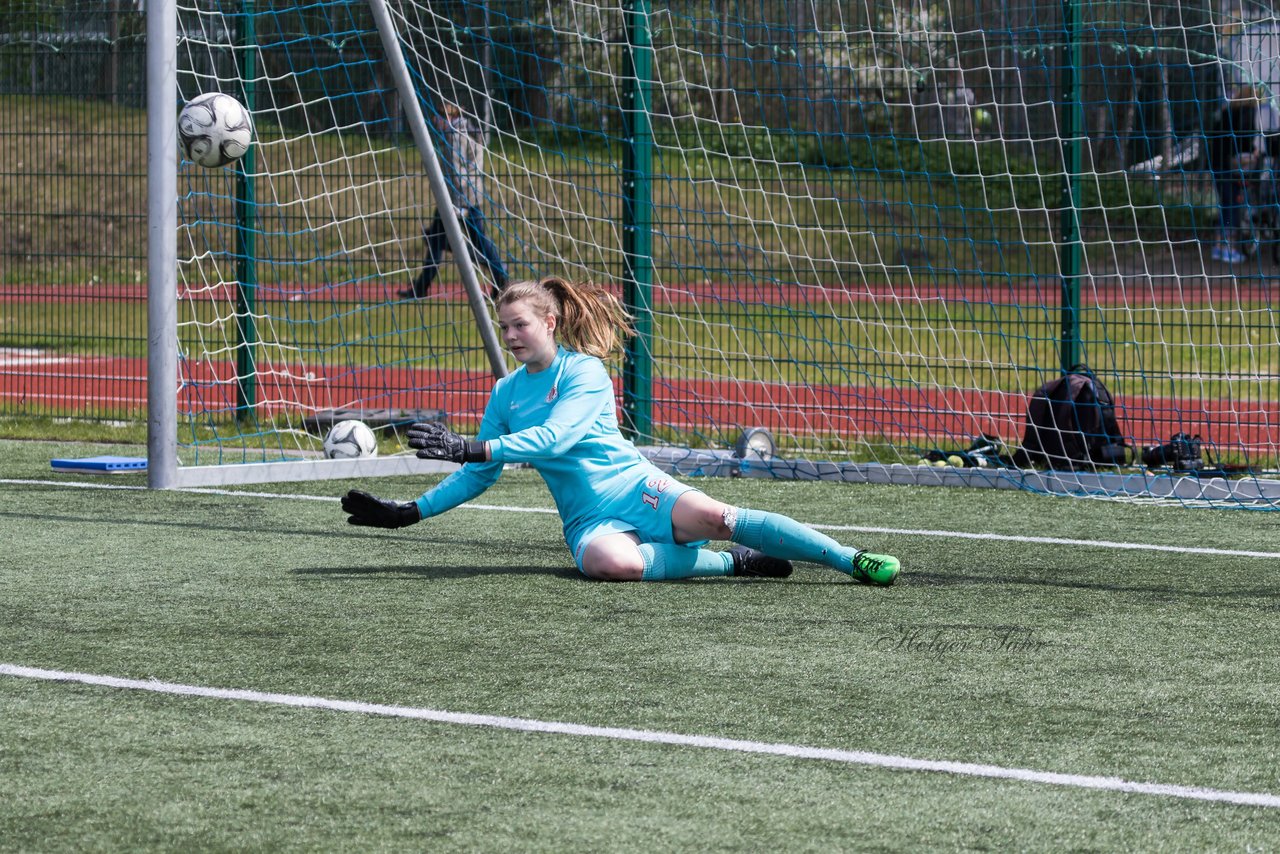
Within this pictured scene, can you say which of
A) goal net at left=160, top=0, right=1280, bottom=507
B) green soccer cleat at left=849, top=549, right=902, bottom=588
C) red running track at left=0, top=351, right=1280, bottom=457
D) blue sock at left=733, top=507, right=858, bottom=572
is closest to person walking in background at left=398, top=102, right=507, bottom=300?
goal net at left=160, top=0, right=1280, bottom=507

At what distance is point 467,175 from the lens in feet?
32.2

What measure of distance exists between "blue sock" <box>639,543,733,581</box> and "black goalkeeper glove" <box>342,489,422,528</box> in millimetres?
787

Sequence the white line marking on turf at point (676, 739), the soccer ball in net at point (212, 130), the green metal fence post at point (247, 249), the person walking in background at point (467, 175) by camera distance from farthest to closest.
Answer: the green metal fence post at point (247, 249) < the person walking in background at point (467, 175) < the soccer ball in net at point (212, 130) < the white line marking on turf at point (676, 739)

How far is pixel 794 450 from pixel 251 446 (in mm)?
3016

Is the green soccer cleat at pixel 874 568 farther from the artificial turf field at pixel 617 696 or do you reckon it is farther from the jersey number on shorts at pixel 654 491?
the jersey number on shorts at pixel 654 491

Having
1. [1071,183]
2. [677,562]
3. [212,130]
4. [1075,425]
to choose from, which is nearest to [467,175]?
[212,130]

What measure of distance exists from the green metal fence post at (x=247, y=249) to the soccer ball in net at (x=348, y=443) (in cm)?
179

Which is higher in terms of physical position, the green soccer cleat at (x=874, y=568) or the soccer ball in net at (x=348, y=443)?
the soccer ball in net at (x=348, y=443)

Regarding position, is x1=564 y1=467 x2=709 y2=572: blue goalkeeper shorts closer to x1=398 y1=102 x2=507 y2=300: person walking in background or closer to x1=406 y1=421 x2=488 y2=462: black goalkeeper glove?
x1=406 y1=421 x2=488 y2=462: black goalkeeper glove

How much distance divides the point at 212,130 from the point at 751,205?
392cm

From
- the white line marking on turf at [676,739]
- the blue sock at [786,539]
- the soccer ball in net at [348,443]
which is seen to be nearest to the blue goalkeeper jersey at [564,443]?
the blue sock at [786,539]

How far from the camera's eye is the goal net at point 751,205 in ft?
30.7

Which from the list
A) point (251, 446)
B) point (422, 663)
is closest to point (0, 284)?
point (251, 446)

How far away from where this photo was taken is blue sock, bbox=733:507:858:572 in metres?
5.98
